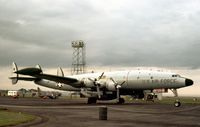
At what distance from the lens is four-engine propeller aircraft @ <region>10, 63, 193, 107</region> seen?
49.1 m

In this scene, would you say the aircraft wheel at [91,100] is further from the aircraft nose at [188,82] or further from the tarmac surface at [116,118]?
the tarmac surface at [116,118]

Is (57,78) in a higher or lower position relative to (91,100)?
higher

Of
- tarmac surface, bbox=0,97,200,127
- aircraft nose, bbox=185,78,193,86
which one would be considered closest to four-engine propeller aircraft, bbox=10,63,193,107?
aircraft nose, bbox=185,78,193,86

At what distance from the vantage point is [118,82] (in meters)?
52.8

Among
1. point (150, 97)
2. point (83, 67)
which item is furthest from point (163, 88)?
point (83, 67)

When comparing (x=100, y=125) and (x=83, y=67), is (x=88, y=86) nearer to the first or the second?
(x=100, y=125)

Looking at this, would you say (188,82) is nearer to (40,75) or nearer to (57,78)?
(57,78)

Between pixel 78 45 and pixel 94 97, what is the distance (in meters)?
61.7

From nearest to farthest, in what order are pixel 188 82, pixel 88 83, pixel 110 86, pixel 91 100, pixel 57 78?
pixel 188 82, pixel 110 86, pixel 57 78, pixel 88 83, pixel 91 100

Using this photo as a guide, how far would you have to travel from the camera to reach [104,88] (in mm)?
52094

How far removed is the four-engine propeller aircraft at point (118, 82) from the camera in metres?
49.1

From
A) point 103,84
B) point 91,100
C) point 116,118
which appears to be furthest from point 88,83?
point 116,118

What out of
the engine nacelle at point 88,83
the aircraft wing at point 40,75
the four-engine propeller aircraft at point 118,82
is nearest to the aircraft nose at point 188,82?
the four-engine propeller aircraft at point 118,82

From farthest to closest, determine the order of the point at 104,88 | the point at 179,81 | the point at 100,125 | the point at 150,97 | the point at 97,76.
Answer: the point at 150,97
the point at 97,76
the point at 104,88
the point at 179,81
the point at 100,125
